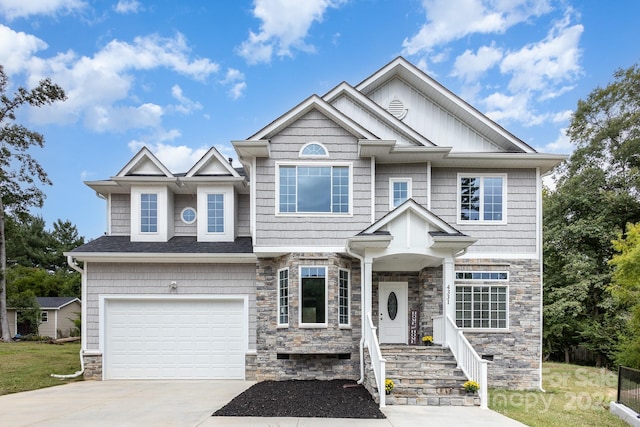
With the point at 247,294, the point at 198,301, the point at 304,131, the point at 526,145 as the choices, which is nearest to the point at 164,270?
the point at 198,301

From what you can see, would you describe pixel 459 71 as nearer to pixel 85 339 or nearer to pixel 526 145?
pixel 526 145

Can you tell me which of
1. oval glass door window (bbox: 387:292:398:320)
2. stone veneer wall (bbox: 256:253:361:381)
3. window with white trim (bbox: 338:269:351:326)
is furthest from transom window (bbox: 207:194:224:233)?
oval glass door window (bbox: 387:292:398:320)

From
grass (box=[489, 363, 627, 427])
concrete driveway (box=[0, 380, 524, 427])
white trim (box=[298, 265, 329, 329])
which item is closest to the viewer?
concrete driveway (box=[0, 380, 524, 427])

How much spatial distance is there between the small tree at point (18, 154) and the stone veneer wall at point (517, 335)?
22.3 m

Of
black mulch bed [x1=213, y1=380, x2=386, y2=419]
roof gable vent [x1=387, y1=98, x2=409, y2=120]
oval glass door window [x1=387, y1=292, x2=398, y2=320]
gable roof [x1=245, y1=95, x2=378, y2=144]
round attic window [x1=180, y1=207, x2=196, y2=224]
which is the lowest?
black mulch bed [x1=213, y1=380, x2=386, y2=419]

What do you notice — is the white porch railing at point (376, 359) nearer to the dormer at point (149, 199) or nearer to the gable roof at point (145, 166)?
the dormer at point (149, 199)

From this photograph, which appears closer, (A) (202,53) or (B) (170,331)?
(B) (170,331)

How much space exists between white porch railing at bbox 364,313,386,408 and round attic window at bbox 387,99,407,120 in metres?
6.00

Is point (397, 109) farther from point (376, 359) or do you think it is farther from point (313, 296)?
point (376, 359)

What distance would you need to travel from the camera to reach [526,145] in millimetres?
12555

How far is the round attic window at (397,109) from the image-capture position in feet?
44.2

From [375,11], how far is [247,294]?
1063cm

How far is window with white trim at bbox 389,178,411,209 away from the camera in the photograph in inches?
490

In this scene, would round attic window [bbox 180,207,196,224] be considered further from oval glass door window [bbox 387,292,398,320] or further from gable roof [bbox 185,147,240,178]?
oval glass door window [bbox 387,292,398,320]
